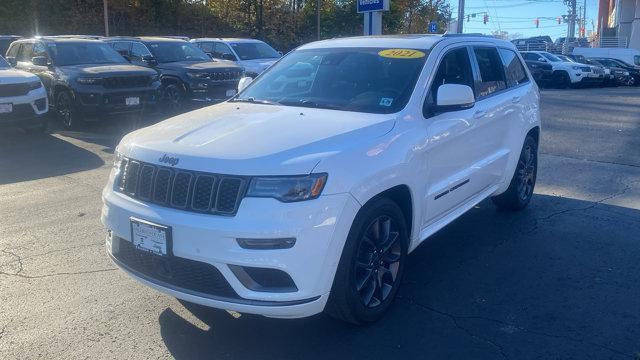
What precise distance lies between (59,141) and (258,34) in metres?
21.4

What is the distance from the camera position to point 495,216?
6.73m

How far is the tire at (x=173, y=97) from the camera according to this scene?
48.2 ft

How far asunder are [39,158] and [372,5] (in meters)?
6.75

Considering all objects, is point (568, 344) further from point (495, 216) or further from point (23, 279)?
point (23, 279)

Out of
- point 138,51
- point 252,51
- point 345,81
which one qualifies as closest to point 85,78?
point 138,51

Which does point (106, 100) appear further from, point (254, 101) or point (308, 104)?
point (308, 104)

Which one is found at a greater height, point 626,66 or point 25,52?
point 25,52

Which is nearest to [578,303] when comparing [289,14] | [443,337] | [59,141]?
[443,337]

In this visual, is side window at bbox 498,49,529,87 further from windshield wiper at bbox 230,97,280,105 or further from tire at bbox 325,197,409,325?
tire at bbox 325,197,409,325

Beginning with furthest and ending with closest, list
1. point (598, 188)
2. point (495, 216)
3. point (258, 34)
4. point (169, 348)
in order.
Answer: point (258, 34) < point (598, 188) < point (495, 216) < point (169, 348)

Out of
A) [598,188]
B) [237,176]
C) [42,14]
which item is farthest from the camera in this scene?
[42,14]

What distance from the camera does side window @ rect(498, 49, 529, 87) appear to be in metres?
6.47

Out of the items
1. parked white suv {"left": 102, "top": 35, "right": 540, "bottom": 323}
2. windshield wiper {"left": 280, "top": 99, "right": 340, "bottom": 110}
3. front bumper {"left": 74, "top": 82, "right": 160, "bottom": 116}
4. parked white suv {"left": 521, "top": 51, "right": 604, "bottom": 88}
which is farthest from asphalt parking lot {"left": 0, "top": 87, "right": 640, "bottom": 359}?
parked white suv {"left": 521, "top": 51, "right": 604, "bottom": 88}

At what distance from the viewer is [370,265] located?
4.11m
